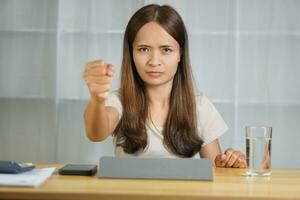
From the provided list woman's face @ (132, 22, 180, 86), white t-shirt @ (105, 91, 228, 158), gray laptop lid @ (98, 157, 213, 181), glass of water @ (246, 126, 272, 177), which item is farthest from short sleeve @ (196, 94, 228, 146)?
gray laptop lid @ (98, 157, 213, 181)

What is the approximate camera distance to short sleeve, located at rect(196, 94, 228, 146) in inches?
69.9

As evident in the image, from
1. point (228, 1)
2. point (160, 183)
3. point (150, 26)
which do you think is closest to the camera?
point (160, 183)

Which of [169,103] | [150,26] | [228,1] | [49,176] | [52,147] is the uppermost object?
[228,1]

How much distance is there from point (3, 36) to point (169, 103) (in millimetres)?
1638

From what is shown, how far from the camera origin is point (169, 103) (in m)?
1.75

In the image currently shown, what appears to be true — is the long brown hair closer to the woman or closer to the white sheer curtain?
the woman

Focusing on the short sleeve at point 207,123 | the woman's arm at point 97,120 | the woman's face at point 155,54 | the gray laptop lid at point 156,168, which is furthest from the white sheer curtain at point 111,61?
the gray laptop lid at point 156,168

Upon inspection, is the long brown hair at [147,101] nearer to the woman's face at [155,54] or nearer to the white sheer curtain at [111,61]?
the woman's face at [155,54]

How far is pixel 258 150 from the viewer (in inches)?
44.8

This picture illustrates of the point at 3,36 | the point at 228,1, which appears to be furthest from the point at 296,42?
the point at 3,36

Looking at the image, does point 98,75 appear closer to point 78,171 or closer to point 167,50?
point 78,171

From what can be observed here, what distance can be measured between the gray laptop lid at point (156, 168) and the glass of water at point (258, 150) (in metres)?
0.14

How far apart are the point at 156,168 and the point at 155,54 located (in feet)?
2.11

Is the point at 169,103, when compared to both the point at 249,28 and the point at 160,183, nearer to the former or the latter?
the point at 160,183
